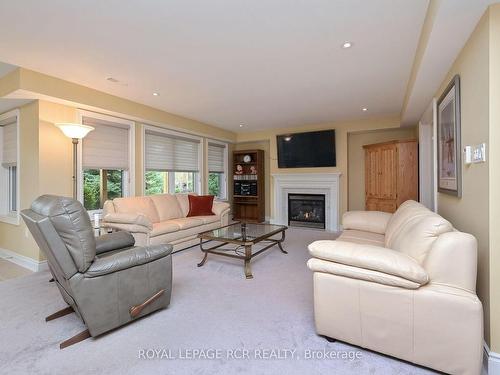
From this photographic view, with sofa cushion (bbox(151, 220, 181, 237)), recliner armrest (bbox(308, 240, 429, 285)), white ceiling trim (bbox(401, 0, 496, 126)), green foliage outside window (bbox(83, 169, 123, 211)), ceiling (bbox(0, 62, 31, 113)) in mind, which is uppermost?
ceiling (bbox(0, 62, 31, 113))

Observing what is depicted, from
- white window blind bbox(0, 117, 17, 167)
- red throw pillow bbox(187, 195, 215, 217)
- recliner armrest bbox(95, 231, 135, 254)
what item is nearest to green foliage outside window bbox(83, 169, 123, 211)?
white window blind bbox(0, 117, 17, 167)

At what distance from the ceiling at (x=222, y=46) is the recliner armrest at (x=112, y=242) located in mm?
1804

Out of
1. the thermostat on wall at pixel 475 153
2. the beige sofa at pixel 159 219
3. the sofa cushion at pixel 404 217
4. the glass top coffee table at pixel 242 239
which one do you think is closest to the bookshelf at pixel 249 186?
the beige sofa at pixel 159 219

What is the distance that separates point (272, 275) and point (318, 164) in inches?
137

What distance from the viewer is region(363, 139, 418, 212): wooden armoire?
4.44 m

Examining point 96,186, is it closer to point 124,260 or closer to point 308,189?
point 124,260

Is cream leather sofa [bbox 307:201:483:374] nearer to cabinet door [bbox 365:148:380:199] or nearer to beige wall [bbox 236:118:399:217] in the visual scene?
cabinet door [bbox 365:148:380:199]

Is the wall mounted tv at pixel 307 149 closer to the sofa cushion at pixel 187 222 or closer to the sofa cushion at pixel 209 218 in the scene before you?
the sofa cushion at pixel 209 218

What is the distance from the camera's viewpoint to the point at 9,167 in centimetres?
405

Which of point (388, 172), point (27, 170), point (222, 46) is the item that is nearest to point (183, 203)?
point (27, 170)

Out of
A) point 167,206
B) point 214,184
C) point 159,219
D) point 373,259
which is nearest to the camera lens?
point 373,259

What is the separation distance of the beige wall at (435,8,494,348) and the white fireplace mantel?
3668mm

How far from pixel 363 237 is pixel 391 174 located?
7.20 feet

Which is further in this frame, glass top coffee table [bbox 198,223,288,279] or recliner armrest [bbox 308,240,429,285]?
glass top coffee table [bbox 198,223,288,279]
